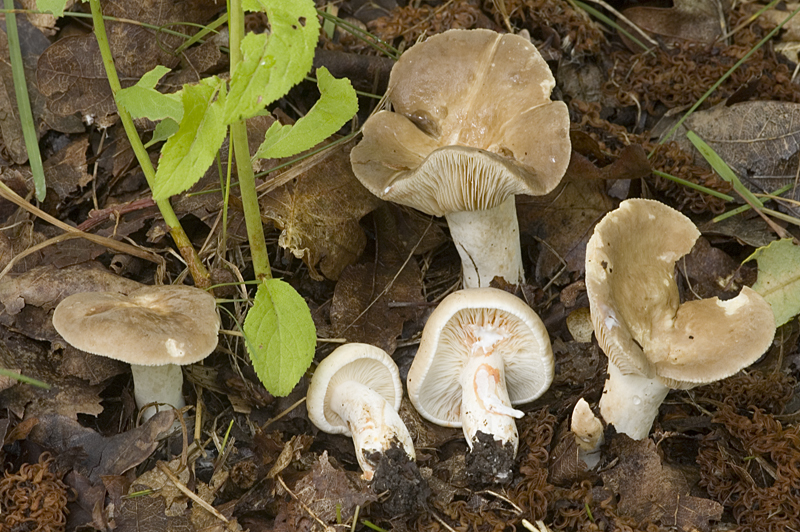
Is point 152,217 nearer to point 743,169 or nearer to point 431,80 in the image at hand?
point 431,80

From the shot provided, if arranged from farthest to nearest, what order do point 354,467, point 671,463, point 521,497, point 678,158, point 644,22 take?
point 644,22 → point 678,158 → point 354,467 → point 671,463 → point 521,497

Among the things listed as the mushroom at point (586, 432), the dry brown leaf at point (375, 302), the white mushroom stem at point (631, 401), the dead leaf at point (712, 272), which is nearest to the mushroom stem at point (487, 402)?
the mushroom at point (586, 432)

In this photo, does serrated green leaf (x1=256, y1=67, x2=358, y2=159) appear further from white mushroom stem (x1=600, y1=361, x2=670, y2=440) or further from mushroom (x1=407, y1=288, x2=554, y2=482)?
white mushroom stem (x1=600, y1=361, x2=670, y2=440)

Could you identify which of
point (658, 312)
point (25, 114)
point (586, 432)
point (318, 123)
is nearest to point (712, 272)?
point (658, 312)

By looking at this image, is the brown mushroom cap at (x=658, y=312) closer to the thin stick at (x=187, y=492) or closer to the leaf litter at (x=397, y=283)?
the leaf litter at (x=397, y=283)

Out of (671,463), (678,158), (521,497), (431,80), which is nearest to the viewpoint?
(521,497)

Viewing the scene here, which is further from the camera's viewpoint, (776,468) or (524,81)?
(524,81)

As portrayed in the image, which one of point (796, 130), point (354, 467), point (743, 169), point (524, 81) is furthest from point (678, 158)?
point (354, 467)
